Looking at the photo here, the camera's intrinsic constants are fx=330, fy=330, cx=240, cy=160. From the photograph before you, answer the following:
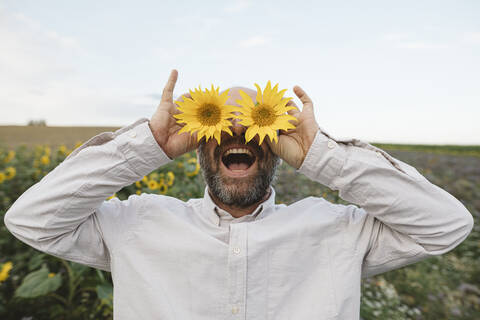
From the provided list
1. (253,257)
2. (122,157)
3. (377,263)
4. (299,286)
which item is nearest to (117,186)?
(122,157)

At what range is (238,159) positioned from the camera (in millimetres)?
1853

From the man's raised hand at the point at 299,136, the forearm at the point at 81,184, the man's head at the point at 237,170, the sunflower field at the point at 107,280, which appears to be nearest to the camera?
the forearm at the point at 81,184

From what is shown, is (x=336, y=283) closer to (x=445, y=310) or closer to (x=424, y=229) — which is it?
(x=424, y=229)

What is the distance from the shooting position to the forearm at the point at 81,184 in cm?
149

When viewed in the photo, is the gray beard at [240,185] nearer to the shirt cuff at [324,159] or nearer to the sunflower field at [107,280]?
the shirt cuff at [324,159]

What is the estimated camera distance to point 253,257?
1568mm

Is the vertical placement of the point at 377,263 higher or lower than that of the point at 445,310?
higher

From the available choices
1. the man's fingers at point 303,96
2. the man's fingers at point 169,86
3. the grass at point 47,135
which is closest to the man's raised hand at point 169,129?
the man's fingers at point 169,86

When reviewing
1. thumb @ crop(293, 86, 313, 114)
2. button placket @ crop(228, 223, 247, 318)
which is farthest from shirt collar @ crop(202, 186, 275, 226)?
thumb @ crop(293, 86, 313, 114)

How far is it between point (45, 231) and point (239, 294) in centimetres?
93

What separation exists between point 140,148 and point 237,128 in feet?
1.58

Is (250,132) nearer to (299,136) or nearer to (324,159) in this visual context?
(299,136)

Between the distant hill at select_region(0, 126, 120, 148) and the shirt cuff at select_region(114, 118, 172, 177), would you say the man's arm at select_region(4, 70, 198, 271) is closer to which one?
the shirt cuff at select_region(114, 118, 172, 177)

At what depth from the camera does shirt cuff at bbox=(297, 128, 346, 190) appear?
1539 mm
